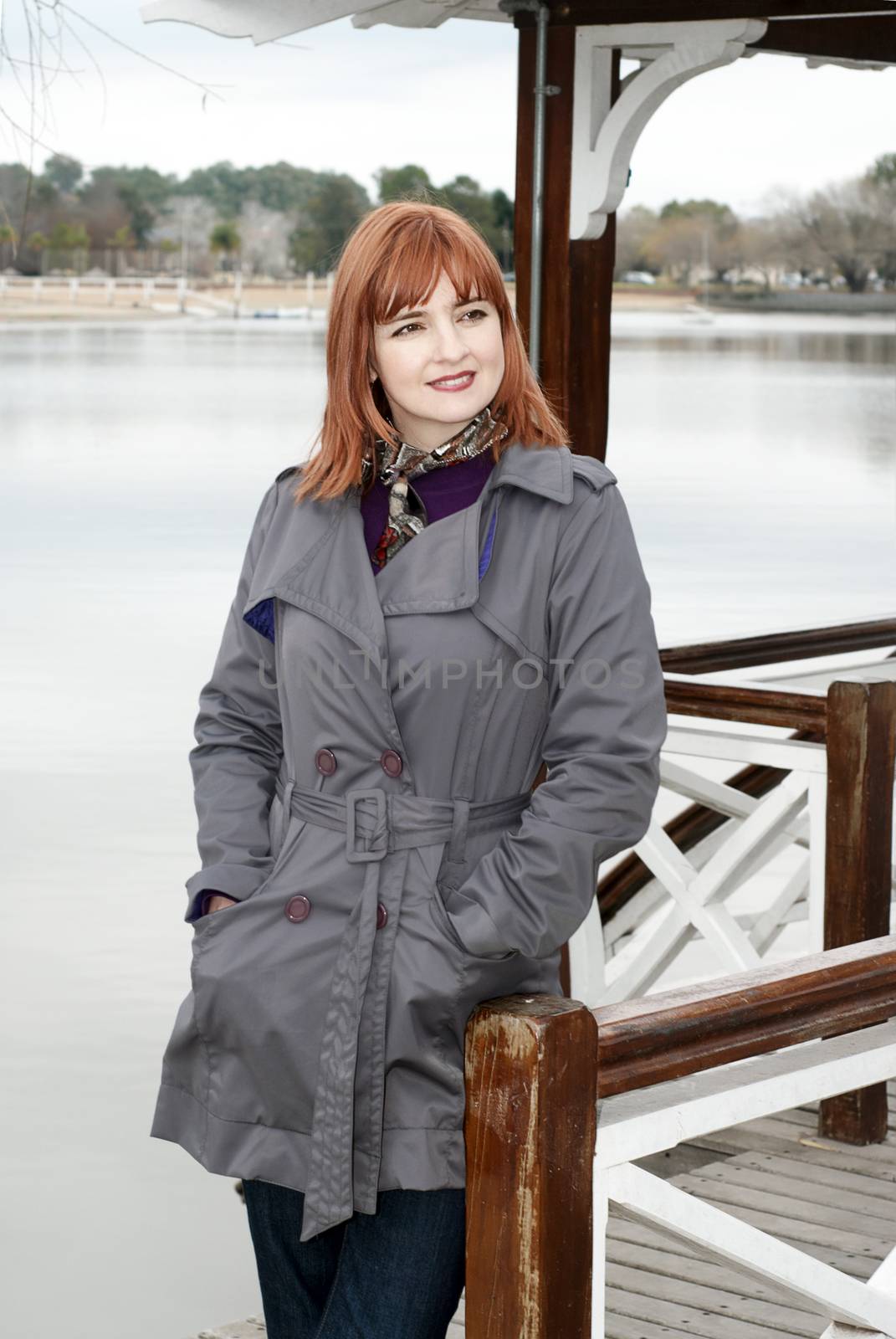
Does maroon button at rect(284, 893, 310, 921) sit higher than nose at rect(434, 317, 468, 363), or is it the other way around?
nose at rect(434, 317, 468, 363)

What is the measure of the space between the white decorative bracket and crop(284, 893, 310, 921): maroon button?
225 cm

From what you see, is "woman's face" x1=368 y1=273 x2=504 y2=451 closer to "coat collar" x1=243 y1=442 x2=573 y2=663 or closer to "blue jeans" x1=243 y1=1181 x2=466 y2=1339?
"coat collar" x1=243 y1=442 x2=573 y2=663

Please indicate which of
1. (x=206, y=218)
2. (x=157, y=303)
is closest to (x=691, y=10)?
(x=206, y=218)

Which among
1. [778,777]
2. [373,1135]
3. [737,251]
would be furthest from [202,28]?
[737,251]

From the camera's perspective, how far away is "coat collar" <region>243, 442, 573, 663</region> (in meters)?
1.88

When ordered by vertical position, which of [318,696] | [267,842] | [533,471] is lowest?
[267,842]

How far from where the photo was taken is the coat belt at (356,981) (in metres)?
1.85

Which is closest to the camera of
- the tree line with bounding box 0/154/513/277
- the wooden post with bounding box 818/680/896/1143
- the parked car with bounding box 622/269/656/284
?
the wooden post with bounding box 818/680/896/1143

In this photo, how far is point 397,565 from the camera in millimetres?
1929

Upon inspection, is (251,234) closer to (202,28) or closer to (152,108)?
(152,108)

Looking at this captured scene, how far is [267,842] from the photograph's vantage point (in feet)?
6.72

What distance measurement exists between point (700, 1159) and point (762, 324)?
2639 inches

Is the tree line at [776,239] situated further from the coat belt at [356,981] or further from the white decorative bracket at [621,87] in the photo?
the coat belt at [356,981]

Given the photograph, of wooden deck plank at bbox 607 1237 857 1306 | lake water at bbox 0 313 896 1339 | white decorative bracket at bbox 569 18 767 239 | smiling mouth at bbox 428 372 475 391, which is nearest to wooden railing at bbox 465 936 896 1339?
smiling mouth at bbox 428 372 475 391
